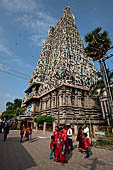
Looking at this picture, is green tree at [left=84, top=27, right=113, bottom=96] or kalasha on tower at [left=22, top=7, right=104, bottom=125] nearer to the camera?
green tree at [left=84, top=27, right=113, bottom=96]

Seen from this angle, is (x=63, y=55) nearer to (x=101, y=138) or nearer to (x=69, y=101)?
(x=69, y=101)

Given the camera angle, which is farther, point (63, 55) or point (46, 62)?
point (46, 62)

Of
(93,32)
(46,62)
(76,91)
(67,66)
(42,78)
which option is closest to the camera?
(93,32)

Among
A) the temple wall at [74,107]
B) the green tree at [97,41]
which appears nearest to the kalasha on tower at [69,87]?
the temple wall at [74,107]

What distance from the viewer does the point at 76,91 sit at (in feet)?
69.9

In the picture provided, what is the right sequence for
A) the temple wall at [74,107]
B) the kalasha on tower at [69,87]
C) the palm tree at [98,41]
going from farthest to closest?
the kalasha on tower at [69,87]
the temple wall at [74,107]
the palm tree at [98,41]

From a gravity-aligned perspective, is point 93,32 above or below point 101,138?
above

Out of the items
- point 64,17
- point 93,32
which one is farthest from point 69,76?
point 64,17

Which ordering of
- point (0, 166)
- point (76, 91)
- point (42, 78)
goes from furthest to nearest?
point (42, 78)
point (76, 91)
point (0, 166)

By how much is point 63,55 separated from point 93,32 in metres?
11.3

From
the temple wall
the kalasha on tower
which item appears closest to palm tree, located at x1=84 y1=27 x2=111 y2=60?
the kalasha on tower

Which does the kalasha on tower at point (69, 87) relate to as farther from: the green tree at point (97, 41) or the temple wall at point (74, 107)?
the green tree at point (97, 41)

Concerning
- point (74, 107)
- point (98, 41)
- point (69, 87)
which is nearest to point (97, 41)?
point (98, 41)

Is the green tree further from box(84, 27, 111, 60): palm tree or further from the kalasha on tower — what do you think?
the kalasha on tower
